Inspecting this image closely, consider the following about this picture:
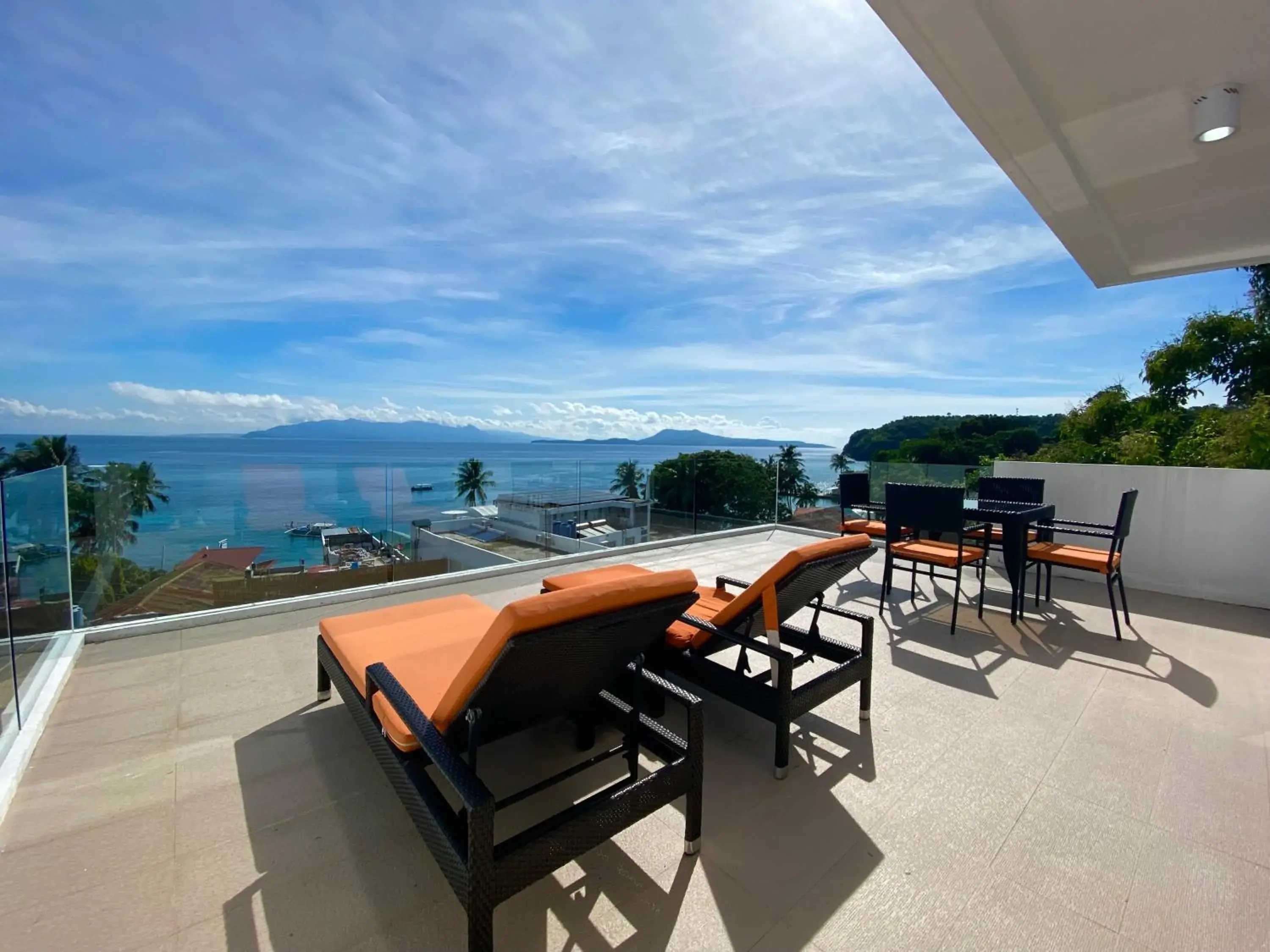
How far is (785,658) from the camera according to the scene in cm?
204

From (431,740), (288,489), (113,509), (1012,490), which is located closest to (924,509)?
(1012,490)

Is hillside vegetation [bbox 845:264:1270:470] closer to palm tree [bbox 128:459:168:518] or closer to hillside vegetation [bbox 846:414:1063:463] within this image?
hillside vegetation [bbox 846:414:1063:463]

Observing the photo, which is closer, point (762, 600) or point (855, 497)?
point (762, 600)

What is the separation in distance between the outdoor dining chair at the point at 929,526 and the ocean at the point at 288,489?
3.87 m

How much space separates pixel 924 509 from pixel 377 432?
35.6m

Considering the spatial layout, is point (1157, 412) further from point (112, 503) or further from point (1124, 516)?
point (112, 503)

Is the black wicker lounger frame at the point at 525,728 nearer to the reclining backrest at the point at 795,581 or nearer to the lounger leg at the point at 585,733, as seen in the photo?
the lounger leg at the point at 585,733

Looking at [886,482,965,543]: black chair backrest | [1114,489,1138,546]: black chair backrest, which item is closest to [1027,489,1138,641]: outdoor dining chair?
[1114,489,1138,546]: black chair backrest

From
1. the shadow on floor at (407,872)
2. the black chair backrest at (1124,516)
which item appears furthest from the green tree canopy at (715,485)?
the shadow on floor at (407,872)

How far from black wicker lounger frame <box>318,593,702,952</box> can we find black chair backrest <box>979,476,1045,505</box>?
15.8 feet

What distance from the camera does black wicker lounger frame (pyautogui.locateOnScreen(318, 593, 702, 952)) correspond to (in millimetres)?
1226

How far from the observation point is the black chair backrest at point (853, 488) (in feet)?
21.0

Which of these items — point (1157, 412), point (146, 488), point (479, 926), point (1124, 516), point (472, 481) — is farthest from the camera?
point (1157, 412)

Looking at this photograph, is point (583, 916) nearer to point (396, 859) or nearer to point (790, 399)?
point (396, 859)
